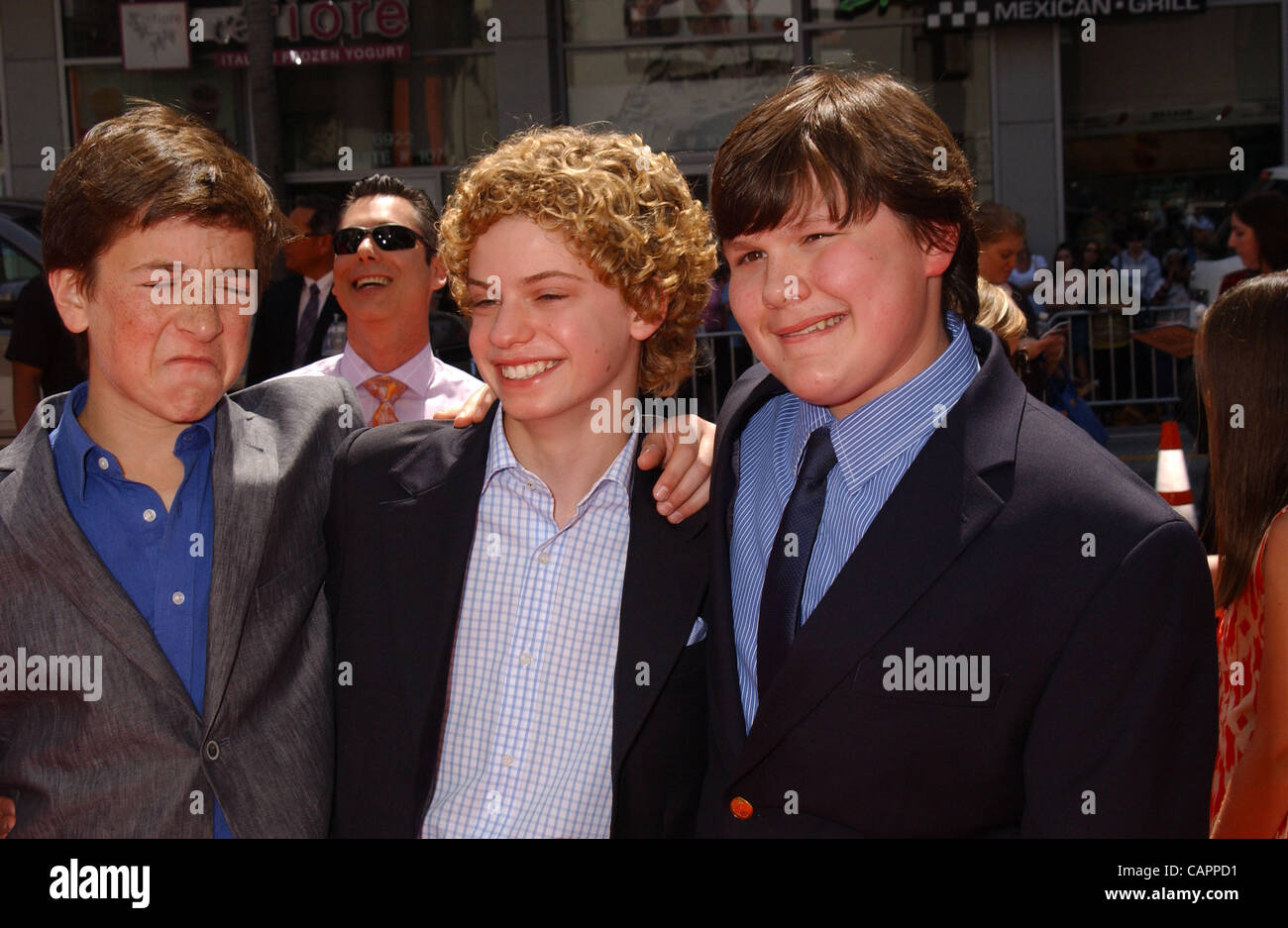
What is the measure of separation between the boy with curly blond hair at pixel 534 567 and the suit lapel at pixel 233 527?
19cm

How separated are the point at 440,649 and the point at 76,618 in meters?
0.64

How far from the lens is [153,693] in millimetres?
2207

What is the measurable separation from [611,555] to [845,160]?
2.85 ft

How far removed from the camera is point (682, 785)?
236 cm

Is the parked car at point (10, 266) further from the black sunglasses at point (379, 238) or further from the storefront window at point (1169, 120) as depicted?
the storefront window at point (1169, 120)

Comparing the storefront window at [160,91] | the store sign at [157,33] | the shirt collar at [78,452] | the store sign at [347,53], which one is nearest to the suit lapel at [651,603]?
the shirt collar at [78,452]

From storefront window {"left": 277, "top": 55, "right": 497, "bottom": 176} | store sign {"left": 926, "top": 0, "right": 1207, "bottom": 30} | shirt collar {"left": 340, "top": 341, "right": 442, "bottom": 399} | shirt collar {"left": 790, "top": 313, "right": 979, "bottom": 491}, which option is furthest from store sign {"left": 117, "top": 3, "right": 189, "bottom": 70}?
shirt collar {"left": 790, "top": 313, "right": 979, "bottom": 491}

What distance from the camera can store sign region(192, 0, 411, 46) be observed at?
13.0 m

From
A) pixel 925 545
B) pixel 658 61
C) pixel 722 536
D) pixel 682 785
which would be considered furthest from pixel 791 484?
pixel 658 61

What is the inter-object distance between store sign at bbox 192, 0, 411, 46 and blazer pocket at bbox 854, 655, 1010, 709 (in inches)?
491

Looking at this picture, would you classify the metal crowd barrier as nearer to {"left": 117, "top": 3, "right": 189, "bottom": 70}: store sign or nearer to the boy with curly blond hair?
the boy with curly blond hair

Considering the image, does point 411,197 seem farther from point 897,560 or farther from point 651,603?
point 897,560

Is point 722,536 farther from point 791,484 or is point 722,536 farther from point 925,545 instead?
point 925,545

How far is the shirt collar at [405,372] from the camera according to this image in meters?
4.41
